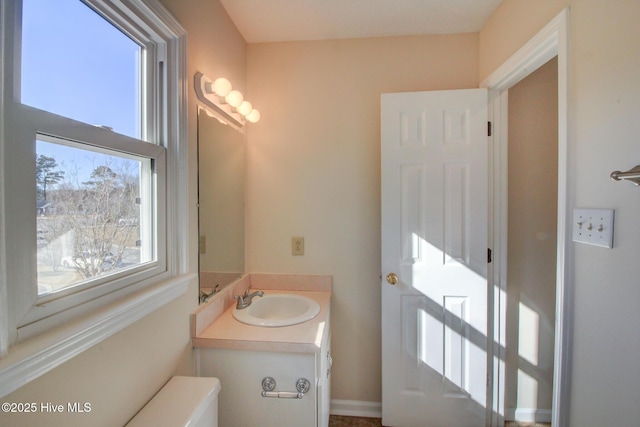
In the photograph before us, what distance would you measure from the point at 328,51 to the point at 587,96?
1339 millimetres

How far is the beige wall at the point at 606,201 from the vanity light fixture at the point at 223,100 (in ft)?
4.61

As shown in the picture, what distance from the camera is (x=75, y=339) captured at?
593 mm

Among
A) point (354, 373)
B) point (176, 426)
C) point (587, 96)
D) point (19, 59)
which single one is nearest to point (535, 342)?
point (354, 373)

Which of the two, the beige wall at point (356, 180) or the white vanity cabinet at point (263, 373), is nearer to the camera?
the beige wall at point (356, 180)

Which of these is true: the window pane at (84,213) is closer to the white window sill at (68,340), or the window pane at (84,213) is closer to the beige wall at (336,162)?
the white window sill at (68,340)

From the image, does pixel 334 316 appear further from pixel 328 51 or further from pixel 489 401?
pixel 328 51

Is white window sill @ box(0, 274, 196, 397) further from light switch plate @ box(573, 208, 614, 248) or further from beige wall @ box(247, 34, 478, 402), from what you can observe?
light switch plate @ box(573, 208, 614, 248)

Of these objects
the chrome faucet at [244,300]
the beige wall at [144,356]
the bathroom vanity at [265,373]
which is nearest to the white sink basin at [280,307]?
the chrome faucet at [244,300]

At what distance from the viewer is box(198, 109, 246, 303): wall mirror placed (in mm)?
1196

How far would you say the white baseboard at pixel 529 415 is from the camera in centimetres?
156

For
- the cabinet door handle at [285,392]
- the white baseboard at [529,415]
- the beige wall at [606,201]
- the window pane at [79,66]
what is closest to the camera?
the window pane at [79,66]

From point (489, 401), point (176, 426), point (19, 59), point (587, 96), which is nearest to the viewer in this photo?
point (19, 59)

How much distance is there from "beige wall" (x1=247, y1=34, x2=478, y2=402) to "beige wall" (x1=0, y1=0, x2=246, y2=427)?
42cm

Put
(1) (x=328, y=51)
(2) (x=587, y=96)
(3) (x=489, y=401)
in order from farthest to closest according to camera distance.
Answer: (1) (x=328, y=51)
(3) (x=489, y=401)
(2) (x=587, y=96)
